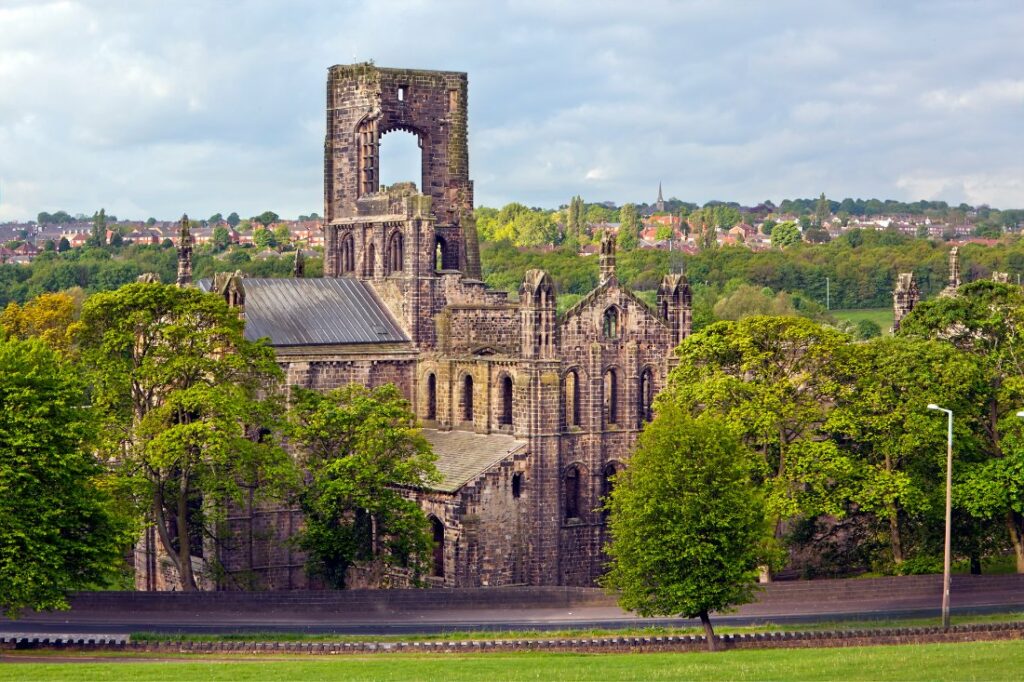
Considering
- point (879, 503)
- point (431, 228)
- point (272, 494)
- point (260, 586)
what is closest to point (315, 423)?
point (272, 494)

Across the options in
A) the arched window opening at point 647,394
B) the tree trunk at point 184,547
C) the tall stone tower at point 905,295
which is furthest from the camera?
the tall stone tower at point 905,295

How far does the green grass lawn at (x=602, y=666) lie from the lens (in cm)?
6059

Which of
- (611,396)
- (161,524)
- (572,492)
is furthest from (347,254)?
(161,524)

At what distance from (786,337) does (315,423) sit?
21487mm

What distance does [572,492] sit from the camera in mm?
89438

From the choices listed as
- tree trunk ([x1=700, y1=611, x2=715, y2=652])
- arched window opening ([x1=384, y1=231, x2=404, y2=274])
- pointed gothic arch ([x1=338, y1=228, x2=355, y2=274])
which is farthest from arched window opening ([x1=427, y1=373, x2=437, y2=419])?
tree trunk ([x1=700, y1=611, x2=715, y2=652])

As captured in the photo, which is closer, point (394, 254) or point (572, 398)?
point (572, 398)

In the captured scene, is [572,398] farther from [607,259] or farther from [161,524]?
[161,524]

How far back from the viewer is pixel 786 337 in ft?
280

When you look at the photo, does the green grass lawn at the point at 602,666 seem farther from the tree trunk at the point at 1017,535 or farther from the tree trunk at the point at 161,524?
the tree trunk at the point at 1017,535

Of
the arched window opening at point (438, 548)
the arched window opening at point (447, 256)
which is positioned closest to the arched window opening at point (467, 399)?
the arched window opening at point (438, 548)

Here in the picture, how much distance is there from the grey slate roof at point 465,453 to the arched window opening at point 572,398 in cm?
310

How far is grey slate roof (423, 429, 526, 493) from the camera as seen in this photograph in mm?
85625

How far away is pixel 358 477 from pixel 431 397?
1284 cm
